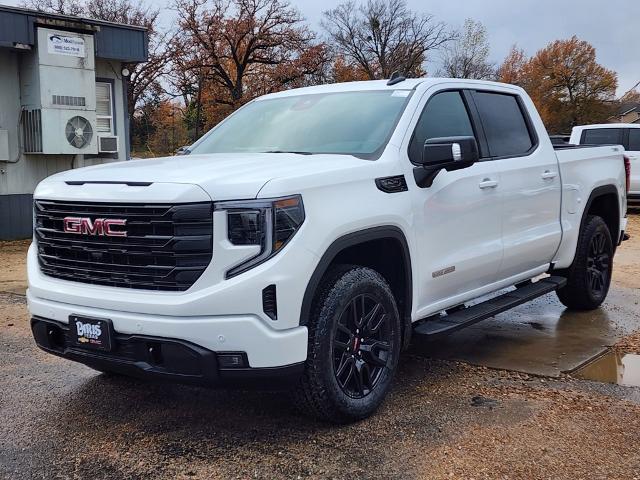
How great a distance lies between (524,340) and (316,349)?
9.46 ft

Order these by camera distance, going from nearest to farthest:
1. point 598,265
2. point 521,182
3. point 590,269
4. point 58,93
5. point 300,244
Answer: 1. point 300,244
2. point 521,182
3. point 590,269
4. point 598,265
5. point 58,93

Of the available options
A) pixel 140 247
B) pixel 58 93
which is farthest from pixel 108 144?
pixel 140 247

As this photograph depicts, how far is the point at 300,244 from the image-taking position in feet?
11.2

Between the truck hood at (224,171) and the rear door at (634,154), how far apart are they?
1377cm

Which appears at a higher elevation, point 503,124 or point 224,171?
point 503,124

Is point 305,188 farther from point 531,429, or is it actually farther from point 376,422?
point 531,429

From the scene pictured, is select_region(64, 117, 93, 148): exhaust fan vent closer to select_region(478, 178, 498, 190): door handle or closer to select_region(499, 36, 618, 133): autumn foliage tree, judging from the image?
select_region(478, 178, 498, 190): door handle

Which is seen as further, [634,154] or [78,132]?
[634,154]

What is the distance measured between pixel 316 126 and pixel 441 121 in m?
0.87

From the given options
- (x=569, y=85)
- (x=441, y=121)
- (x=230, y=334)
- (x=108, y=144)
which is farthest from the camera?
(x=569, y=85)

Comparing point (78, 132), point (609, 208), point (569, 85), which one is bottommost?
point (609, 208)

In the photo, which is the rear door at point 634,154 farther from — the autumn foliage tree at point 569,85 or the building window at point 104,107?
the autumn foliage tree at point 569,85

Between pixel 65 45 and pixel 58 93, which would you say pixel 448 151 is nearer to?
pixel 58 93

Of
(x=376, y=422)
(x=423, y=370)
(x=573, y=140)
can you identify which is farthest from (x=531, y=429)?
(x=573, y=140)
